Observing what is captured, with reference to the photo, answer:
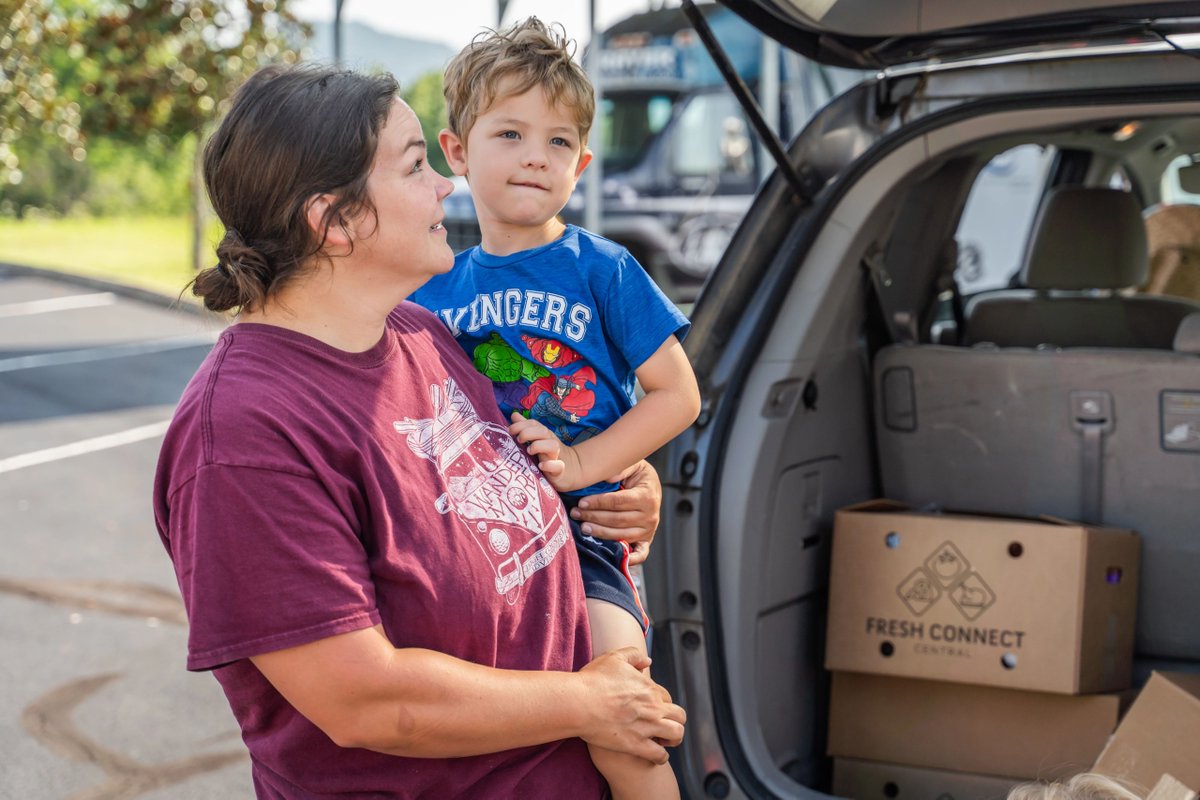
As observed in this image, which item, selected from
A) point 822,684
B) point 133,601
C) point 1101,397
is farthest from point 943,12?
point 133,601

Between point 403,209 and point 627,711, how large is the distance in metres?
0.73

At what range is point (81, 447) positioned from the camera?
7773 mm

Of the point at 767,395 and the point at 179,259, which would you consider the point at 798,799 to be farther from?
the point at 179,259

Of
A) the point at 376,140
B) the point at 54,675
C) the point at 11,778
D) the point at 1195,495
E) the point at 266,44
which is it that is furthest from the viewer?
the point at 266,44

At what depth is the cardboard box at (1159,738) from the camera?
2379 mm

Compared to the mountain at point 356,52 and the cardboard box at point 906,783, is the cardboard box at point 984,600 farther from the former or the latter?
the mountain at point 356,52

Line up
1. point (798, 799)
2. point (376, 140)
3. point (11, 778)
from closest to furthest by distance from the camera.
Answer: point (376, 140) → point (798, 799) → point (11, 778)

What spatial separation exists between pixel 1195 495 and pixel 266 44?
41.6ft

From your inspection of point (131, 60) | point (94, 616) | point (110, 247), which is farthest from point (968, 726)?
point (110, 247)

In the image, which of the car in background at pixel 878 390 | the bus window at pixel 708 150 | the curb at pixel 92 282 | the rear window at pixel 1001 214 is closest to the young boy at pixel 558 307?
the car in background at pixel 878 390

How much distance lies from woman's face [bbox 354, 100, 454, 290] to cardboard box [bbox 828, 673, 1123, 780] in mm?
1718

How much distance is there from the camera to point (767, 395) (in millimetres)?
2738

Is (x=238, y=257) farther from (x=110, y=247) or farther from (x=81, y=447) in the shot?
(x=110, y=247)

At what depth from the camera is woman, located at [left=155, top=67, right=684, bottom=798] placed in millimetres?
1458
